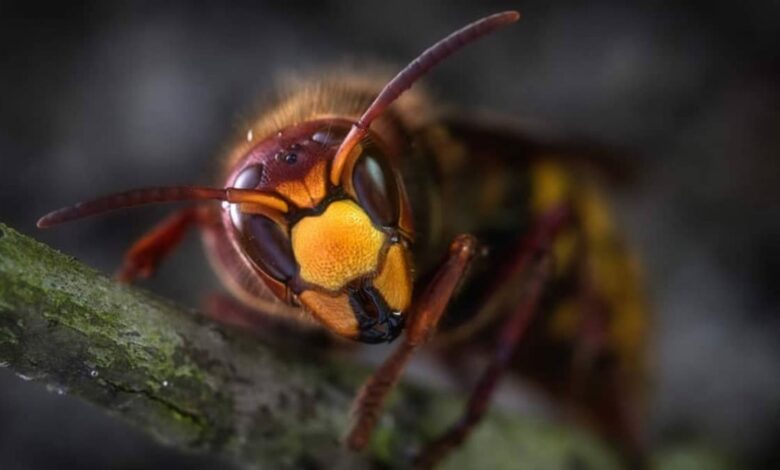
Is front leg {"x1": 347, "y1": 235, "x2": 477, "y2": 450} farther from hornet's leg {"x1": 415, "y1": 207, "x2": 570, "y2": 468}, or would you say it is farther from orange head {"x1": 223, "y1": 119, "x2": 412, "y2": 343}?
hornet's leg {"x1": 415, "y1": 207, "x2": 570, "y2": 468}

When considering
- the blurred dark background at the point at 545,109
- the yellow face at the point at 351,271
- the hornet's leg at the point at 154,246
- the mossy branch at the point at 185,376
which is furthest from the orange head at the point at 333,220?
the blurred dark background at the point at 545,109

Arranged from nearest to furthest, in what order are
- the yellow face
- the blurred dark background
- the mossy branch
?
1. the mossy branch
2. the yellow face
3. the blurred dark background

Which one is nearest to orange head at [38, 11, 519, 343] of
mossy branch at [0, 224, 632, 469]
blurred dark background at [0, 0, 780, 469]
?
mossy branch at [0, 224, 632, 469]

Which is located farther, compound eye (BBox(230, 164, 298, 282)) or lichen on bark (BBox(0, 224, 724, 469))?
compound eye (BBox(230, 164, 298, 282))

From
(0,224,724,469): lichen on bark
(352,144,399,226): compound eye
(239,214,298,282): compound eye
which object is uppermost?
(352,144,399,226): compound eye

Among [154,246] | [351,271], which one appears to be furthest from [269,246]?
[154,246]

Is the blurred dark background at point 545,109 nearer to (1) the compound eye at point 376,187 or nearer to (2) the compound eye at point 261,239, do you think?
(1) the compound eye at point 376,187

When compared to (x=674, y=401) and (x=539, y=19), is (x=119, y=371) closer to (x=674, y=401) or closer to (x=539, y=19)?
(x=674, y=401)
